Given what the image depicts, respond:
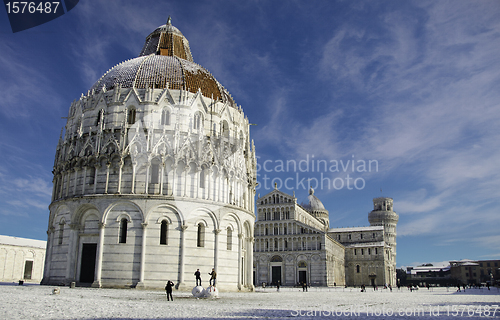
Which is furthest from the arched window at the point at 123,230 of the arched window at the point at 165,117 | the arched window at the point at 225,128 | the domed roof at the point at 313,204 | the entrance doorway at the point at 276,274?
the domed roof at the point at 313,204

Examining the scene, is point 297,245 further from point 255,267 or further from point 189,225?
point 189,225

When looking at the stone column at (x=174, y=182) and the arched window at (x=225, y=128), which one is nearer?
the stone column at (x=174, y=182)

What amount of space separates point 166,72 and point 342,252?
82927 millimetres

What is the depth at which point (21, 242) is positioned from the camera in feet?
246

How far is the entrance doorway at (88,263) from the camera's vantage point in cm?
3350

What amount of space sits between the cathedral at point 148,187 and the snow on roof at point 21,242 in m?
40.6

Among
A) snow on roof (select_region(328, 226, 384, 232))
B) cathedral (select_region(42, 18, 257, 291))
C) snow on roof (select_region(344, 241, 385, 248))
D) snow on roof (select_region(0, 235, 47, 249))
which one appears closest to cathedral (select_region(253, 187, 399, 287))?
snow on roof (select_region(344, 241, 385, 248))

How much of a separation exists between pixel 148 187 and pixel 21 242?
5352 centimetres

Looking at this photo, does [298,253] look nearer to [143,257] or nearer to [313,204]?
[313,204]

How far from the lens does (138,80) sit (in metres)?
38.8

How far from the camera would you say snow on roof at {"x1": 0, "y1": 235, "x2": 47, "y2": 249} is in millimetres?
71125

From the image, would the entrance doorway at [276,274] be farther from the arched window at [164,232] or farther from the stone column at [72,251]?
the stone column at [72,251]

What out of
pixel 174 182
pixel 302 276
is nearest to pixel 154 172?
pixel 174 182

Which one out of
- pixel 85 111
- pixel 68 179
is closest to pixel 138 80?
pixel 85 111
